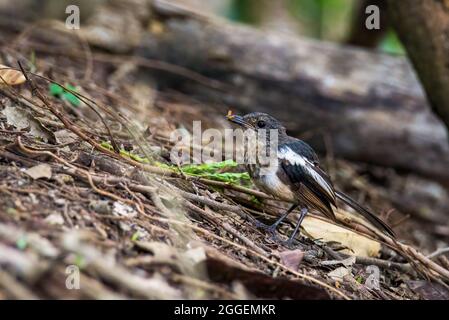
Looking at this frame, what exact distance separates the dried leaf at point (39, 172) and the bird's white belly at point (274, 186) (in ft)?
5.59

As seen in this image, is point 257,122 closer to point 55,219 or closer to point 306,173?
point 306,173

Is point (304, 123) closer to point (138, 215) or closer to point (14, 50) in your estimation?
point (14, 50)

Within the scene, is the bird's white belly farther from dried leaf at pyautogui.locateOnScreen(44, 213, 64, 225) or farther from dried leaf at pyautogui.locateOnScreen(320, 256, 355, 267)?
dried leaf at pyautogui.locateOnScreen(44, 213, 64, 225)

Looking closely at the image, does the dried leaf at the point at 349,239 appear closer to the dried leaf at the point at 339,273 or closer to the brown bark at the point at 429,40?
the dried leaf at the point at 339,273

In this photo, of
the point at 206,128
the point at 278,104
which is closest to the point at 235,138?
the point at 206,128

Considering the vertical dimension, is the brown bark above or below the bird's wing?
above

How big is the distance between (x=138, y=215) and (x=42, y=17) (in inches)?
199

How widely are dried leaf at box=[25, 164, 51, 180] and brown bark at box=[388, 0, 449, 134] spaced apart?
3.85 m

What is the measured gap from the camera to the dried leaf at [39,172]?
3.50m

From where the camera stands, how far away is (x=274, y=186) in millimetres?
4660

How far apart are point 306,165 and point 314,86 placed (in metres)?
2.64

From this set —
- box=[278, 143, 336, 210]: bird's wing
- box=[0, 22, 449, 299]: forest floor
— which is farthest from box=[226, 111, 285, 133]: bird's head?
box=[0, 22, 449, 299]: forest floor

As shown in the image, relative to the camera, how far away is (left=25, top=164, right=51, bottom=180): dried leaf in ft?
11.5

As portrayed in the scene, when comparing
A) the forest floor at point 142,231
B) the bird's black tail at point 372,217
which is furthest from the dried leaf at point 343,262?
the bird's black tail at point 372,217
